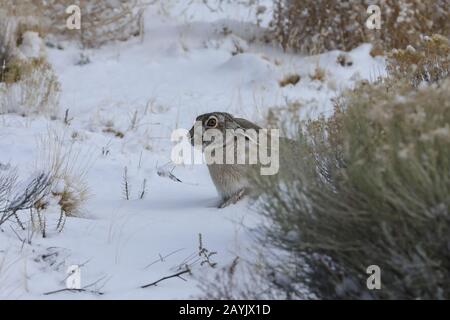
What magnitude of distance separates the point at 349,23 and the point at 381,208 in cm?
693

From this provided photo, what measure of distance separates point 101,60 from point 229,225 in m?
5.23

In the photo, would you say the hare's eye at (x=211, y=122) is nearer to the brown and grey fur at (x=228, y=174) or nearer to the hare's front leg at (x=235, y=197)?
the brown and grey fur at (x=228, y=174)

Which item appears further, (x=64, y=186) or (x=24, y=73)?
(x=24, y=73)

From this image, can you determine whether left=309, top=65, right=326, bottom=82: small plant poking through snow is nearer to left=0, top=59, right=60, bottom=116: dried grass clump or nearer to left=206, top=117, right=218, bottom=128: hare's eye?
left=0, top=59, right=60, bottom=116: dried grass clump

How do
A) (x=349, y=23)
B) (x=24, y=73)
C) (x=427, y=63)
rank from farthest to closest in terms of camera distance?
1. (x=349, y=23)
2. (x=24, y=73)
3. (x=427, y=63)

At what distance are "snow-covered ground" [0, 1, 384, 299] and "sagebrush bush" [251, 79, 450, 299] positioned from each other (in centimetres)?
31

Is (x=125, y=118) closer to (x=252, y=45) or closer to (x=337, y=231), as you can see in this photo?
Result: (x=252, y=45)

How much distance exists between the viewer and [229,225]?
5.11 meters

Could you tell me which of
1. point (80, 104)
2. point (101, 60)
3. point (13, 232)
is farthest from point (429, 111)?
point (101, 60)

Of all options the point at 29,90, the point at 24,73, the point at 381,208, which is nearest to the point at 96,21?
the point at 24,73

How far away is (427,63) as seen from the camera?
18.1 feet

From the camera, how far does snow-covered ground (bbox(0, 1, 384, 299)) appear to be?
4441 millimetres

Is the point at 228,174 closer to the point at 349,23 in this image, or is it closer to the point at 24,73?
the point at 24,73

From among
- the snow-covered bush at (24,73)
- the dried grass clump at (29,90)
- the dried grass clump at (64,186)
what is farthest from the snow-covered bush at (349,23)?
the dried grass clump at (64,186)
